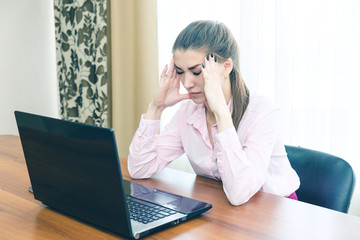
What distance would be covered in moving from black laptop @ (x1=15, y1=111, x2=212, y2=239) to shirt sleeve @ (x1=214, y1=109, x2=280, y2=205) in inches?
5.1

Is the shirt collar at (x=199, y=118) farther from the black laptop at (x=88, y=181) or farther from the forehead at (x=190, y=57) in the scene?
the black laptop at (x=88, y=181)

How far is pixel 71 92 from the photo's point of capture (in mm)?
3227

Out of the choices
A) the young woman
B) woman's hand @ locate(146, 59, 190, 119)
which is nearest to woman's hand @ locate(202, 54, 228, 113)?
the young woman

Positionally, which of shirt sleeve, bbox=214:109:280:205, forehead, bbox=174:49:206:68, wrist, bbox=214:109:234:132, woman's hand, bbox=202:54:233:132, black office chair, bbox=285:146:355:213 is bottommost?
black office chair, bbox=285:146:355:213

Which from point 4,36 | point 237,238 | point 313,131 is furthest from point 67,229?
point 4,36

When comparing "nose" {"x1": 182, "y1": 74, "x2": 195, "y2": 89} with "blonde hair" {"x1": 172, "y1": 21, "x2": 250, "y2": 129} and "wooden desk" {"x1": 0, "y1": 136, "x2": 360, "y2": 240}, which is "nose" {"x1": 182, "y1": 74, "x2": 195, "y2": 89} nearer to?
"blonde hair" {"x1": 172, "y1": 21, "x2": 250, "y2": 129}

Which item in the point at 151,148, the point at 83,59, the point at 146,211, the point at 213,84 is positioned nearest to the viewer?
the point at 146,211

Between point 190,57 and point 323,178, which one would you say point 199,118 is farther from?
point 323,178

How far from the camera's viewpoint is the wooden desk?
82 cm

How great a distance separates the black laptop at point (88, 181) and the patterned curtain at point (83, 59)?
204 centimetres

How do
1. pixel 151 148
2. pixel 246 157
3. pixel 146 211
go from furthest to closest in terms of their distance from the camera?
pixel 151 148, pixel 246 157, pixel 146 211

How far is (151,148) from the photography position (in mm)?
1401

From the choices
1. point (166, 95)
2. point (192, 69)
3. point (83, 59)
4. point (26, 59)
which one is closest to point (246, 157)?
→ point (192, 69)

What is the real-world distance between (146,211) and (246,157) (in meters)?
0.38
